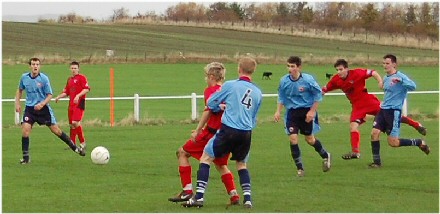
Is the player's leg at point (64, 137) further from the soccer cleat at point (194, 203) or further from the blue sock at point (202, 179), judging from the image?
the blue sock at point (202, 179)

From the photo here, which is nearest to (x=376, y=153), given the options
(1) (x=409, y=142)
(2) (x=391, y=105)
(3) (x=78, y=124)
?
(1) (x=409, y=142)

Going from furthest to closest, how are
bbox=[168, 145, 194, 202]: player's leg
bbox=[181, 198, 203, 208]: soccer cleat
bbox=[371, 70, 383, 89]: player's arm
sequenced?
bbox=[371, 70, 383, 89]: player's arm < bbox=[168, 145, 194, 202]: player's leg < bbox=[181, 198, 203, 208]: soccer cleat

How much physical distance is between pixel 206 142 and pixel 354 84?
19.6 ft

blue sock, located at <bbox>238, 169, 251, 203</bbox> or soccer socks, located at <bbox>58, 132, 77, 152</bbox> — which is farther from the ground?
blue sock, located at <bbox>238, 169, 251, 203</bbox>

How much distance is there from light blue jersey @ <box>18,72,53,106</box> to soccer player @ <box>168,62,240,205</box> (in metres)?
5.83

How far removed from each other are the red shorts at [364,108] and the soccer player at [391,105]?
1.07m

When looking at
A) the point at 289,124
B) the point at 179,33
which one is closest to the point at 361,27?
the point at 179,33

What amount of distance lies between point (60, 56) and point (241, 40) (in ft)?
55.7

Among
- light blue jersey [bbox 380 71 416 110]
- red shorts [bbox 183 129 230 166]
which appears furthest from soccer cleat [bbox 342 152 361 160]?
red shorts [bbox 183 129 230 166]

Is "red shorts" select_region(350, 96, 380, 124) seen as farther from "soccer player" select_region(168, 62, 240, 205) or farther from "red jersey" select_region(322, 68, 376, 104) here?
"soccer player" select_region(168, 62, 240, 205)

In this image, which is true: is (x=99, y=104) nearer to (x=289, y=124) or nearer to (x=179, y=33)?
(x=289, y=124)

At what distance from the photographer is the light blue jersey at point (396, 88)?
1628cm

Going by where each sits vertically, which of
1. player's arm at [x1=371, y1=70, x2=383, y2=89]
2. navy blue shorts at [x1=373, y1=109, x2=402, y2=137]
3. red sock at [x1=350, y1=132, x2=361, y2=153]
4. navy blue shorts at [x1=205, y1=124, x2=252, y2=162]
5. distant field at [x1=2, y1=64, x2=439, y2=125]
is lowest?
distant field at [x1=2, y1=64, x2=439, y2=125]

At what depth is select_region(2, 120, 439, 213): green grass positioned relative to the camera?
479 inches
